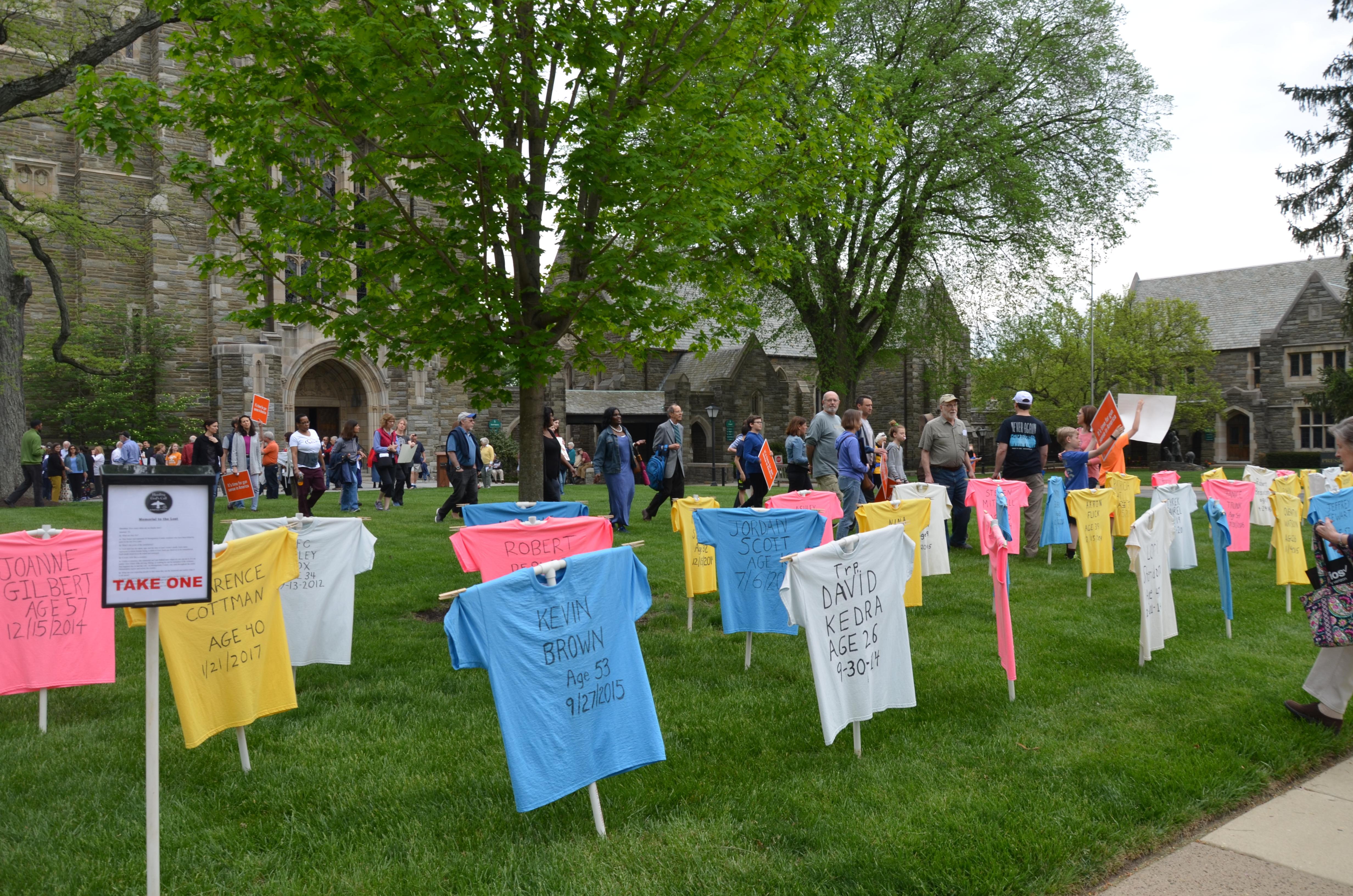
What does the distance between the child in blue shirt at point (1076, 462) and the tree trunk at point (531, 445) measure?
653cm

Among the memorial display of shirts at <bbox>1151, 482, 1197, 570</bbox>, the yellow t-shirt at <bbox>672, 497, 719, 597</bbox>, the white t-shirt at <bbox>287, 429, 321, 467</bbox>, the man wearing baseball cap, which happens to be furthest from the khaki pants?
the white t-shirt at <bbox>287, 429, 321, 467</bbox>

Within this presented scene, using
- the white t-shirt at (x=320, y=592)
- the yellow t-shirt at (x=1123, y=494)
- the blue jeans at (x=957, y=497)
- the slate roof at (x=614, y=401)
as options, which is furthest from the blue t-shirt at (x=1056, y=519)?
the slate roof at (x=614, y=401)

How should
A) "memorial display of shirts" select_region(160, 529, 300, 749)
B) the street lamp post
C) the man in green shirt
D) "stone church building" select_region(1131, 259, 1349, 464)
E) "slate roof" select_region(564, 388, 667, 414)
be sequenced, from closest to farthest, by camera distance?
"memorial display of shirts" select_region(160, 529, 300, 749), the man in green shirt, the street lamp post, "slate roof" select_region(564, 388, 667, 414), "stone church building" select_region(1131, 259, 1349, 464)

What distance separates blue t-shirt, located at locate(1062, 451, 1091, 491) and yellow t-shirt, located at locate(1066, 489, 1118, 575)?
2167 millimetres

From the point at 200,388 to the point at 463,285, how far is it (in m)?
28.1

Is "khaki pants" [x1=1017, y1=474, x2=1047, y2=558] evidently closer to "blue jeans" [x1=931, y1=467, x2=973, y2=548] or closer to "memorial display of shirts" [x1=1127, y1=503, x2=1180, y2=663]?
"blue jeans" [x1=931, y1=467, x2=973, y2=548]

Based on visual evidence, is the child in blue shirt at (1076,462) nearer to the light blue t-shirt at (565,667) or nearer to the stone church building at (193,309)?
the light blue t-shirt at (565,667)

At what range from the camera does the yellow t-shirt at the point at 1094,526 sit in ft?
27.1

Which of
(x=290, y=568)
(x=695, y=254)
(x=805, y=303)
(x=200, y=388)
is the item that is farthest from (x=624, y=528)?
(x=200, y=388)

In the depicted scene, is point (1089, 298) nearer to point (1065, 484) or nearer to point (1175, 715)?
point (1065, 484)

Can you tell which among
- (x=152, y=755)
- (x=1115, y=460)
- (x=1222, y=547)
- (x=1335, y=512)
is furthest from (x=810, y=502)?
(x=152, y=755)

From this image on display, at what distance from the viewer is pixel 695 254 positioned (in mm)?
8242

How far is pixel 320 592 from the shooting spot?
5.50 m

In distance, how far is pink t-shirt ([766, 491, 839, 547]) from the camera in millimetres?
7949
